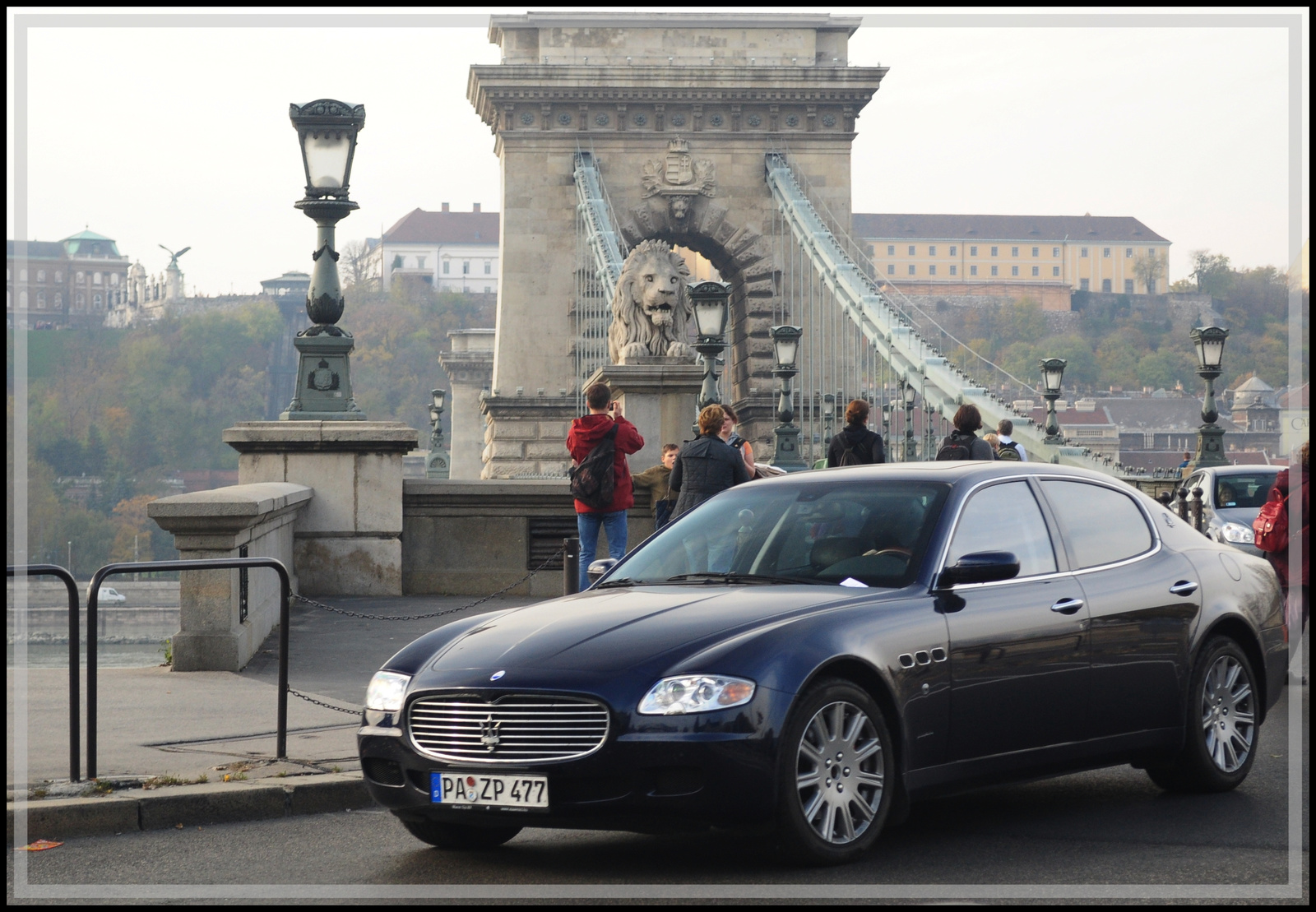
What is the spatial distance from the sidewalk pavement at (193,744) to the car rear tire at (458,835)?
0.98 m

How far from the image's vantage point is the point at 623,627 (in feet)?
19.9

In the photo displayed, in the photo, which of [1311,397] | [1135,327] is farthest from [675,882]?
[1135,327]

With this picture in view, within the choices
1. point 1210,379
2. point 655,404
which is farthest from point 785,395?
point 655,404

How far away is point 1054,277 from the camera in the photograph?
186 m

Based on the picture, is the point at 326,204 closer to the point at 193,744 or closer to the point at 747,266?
the point at 193,744

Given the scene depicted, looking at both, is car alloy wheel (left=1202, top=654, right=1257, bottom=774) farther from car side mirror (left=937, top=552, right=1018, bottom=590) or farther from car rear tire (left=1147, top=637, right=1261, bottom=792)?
car side mirror (left=937, top=552, right=1018, bottom=590)

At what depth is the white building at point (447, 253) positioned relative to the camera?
613 feet

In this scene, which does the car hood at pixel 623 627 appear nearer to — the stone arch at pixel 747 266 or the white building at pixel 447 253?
the stone arch at pixel 747 266

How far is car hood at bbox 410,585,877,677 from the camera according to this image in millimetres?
5855

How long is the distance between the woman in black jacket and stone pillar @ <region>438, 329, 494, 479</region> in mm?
47330

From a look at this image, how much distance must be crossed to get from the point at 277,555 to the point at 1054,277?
590 feet

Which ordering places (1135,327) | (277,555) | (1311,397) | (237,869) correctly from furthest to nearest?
(1135,327) < (277,555) < (1311,397) < (237,869)

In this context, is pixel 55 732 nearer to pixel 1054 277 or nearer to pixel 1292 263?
pixel 1292 263

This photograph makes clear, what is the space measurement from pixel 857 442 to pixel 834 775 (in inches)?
380
